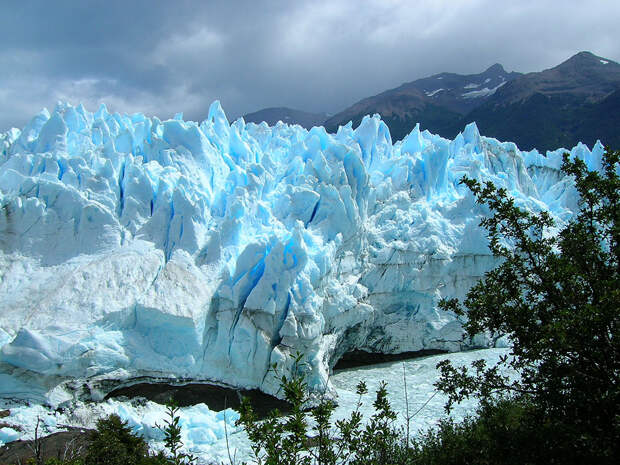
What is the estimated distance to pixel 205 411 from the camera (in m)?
9.65

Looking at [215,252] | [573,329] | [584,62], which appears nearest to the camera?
[573,329]

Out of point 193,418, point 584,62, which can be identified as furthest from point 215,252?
point 584,62

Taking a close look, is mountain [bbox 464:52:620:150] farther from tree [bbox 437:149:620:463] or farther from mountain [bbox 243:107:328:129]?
tree [bbox 437:149:620:463]

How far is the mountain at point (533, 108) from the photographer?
1688 inches

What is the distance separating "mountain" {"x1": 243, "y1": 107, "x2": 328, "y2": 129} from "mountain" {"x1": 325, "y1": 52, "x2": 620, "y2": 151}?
3.00 metres

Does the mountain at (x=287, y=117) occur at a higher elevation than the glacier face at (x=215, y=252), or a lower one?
higher

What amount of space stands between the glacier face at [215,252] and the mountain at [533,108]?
30844mm

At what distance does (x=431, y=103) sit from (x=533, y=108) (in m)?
16.1

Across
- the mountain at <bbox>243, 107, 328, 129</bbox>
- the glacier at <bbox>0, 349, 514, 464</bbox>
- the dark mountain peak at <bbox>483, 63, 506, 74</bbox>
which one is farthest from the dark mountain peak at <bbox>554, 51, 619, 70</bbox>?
the glacier at <bbox>0, 349, 514, 464</bbox>

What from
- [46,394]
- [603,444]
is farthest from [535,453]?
[46,394]

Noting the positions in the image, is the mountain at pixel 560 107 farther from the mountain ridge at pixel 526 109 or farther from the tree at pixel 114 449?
the tree at pixel 114 449

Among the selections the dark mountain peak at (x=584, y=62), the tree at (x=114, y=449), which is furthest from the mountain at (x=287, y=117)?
the tree at (x=114, y=449)

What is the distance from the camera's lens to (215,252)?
469 inches

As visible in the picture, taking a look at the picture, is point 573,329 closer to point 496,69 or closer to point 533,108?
point 533,108
